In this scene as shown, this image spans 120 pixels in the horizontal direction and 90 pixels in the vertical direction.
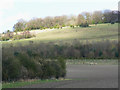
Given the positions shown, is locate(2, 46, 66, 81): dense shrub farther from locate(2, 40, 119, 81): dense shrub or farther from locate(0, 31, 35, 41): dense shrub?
locate(0, 31, 35, 41): dense shrub

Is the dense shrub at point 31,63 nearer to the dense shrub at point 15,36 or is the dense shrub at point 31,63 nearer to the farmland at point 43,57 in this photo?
the farmland at point 43,57

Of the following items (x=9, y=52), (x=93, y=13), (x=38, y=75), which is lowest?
(x=38, y=75)

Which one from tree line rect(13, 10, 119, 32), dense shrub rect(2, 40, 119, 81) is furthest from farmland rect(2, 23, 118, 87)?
tree line rect(13, 10, 119, 32)

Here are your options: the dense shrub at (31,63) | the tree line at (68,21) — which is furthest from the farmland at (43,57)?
the tree line at (68,21)

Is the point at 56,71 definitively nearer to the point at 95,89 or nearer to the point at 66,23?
the point at 95,89

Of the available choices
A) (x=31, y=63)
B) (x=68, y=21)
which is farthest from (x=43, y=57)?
(x=68, y=21)

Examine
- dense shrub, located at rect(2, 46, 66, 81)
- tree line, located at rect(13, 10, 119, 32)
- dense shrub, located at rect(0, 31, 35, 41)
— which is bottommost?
dense shrub, located at rect(2, 46, 66, 81)

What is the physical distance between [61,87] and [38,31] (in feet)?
74.2

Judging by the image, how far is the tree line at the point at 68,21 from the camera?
33.3m

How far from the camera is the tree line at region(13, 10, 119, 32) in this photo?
33.3m

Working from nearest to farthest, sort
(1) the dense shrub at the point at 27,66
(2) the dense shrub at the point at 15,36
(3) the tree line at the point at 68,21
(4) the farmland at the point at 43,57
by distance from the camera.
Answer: (1) the dense shrub at the point at 27,66 < (4) the farmland at the point at 43,57 < (2) the dense shrub at the point at 15,36 < (3) the tree line at the point at 68,21

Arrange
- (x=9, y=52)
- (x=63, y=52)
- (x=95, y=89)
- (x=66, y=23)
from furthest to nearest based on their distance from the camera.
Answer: (x=66, y=23), (x=63, y=52), (x=9, y=52), (x=95, y=89)

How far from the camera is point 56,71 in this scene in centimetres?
2128

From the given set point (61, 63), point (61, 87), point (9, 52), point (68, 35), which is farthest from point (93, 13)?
point (61, 87)
